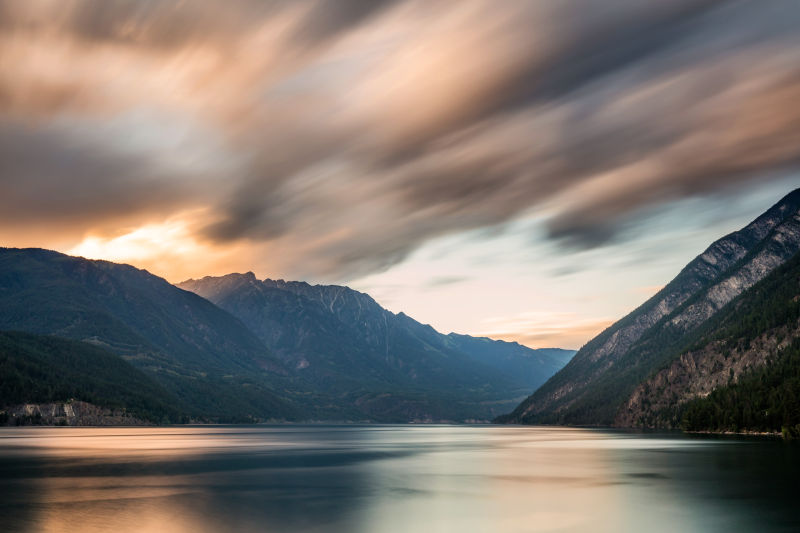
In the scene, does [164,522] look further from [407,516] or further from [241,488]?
[241,488]

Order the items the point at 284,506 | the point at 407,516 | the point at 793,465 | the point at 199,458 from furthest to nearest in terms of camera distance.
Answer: the point at 199,458 < the point at 793,465 < the point at 284,506 < the point at 407,516

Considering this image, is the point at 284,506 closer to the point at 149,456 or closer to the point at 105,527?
the point at 105,527

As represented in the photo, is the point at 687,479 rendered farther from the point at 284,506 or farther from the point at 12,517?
the point at 12,517

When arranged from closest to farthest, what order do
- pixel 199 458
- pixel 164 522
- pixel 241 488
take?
1. pixel 164 522
2. pixel 241 488
3. pixel 199 458

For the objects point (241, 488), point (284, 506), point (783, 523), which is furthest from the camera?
point (241, 488)

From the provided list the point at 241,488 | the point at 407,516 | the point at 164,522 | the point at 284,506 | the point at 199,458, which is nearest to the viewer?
the point at 164,522

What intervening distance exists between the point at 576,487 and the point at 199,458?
8757cm

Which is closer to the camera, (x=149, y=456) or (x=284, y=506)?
(x=284, y=506)

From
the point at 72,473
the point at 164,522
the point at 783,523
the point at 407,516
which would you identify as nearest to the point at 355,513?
the point at 407,516

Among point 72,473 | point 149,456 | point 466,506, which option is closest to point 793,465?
point 466,506

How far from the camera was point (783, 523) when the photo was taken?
52.5m

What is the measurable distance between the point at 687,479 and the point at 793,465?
19.6 m

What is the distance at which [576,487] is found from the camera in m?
83.9

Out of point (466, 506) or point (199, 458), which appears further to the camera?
point (199, 458)
